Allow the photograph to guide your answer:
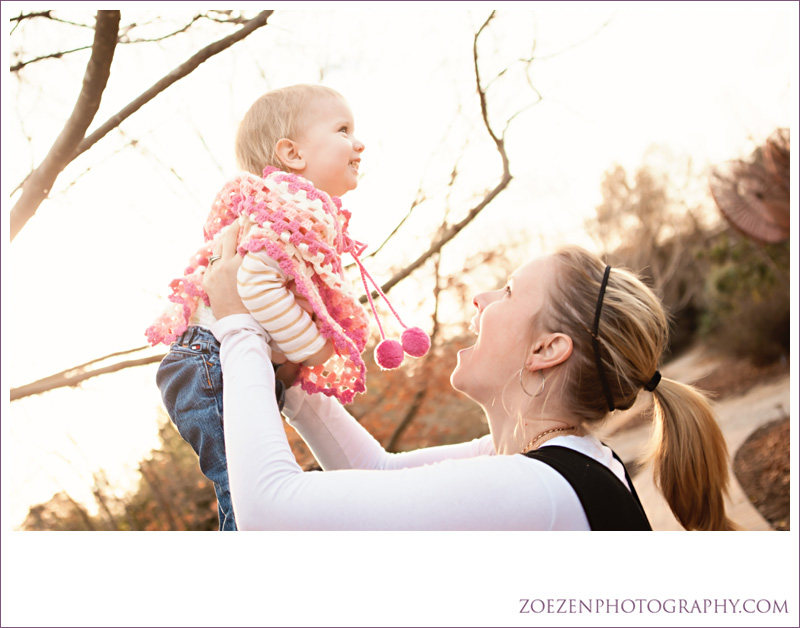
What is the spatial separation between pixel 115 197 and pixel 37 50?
2.75ft

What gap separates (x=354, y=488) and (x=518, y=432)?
40 cm

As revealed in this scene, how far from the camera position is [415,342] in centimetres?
137

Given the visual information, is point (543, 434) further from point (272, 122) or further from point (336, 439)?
point (272, 122)

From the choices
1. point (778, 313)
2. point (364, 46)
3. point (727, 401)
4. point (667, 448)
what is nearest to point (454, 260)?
point (364, 46)

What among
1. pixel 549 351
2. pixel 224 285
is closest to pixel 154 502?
pixel 224 285

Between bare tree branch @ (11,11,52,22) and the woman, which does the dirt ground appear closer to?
the woman

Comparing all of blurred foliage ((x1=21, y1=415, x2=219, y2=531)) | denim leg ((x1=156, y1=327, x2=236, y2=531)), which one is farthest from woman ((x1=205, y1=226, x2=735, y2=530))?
blurred foliage ((x1=21, y1=415, x2=219, y2=531))

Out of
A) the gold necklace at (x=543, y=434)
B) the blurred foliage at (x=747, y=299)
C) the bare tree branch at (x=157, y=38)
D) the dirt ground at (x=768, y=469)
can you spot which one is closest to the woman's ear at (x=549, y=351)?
the gold necklace at (x=543, y=434)

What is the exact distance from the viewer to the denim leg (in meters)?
1.19

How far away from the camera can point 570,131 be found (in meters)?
5.00

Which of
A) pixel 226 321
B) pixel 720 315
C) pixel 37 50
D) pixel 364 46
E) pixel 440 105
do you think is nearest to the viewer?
pixel 226 321

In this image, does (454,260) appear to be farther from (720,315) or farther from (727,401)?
(720,315)

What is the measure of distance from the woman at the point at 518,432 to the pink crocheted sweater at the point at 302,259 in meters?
0.09

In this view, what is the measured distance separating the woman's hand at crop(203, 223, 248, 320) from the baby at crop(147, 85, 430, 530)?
0.8 inches
